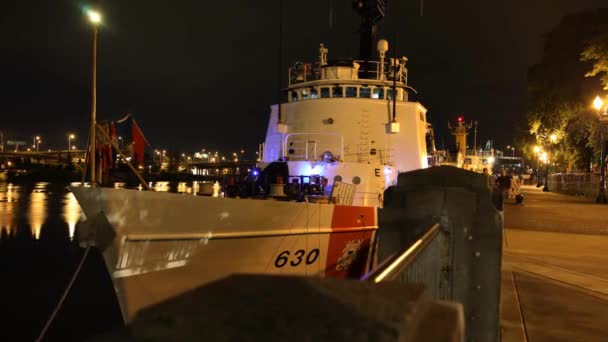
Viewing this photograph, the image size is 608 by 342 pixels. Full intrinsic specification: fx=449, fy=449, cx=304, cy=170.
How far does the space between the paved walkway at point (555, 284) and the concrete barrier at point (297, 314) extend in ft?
11.9

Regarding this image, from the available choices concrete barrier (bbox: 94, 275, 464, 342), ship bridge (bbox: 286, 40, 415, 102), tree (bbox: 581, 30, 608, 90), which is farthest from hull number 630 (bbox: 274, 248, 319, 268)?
tree (bbox: 581, 30, 608, 90)

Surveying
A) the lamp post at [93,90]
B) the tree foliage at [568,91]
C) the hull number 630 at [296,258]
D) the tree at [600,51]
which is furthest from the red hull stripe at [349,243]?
the tree foliage at [568,91]

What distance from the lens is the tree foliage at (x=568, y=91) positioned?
28.3 meters

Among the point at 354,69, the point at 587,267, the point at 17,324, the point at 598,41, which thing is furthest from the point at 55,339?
the point at 598,41

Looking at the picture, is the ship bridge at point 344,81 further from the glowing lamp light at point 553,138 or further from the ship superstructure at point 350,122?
the glowing lamp light at point 553,138

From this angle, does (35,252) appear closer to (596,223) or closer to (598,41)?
(596,223)

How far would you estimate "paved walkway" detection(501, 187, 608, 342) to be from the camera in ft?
15.2

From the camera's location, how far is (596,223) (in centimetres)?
1393

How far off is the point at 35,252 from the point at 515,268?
15.0 m

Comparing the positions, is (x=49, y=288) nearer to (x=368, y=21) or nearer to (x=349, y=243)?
(x=349, y=243)

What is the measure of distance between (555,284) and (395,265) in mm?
5423

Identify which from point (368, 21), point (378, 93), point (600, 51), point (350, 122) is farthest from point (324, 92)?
point (600, 51)

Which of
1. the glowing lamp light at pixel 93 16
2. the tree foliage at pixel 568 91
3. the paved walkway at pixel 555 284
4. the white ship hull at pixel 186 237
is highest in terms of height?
the tree foliage at pixel 568 91

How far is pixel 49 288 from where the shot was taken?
11.0 metres
